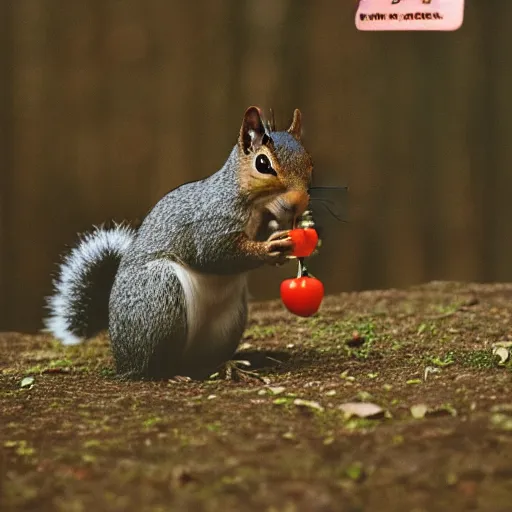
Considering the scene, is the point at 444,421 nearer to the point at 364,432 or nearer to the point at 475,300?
the point at 364,432

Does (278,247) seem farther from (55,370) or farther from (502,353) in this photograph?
(55,370)

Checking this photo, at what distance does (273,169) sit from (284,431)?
94 centimetres

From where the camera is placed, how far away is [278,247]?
278 cm

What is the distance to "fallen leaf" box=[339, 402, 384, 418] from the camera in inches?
88.9

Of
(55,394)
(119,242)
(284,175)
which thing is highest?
(284,175)

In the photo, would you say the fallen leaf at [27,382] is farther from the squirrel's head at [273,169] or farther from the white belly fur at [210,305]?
the squirrel's head at [273,169]

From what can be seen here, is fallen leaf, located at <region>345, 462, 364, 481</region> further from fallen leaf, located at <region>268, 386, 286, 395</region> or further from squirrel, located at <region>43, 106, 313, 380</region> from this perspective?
squirrel, located at <region>43, 106, 313, 380</region>

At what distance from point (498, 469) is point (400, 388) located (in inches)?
33.8

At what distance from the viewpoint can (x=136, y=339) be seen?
2.99 metres

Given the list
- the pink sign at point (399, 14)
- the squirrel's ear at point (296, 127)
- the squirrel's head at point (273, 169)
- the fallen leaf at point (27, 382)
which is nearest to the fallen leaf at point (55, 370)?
the fallen leaf at point (27, 382)

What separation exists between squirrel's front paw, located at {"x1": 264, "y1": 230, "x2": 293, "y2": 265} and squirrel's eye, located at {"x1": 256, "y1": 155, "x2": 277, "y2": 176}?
0.70 ft

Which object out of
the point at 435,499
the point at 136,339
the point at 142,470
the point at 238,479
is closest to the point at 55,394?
the point at 136,339

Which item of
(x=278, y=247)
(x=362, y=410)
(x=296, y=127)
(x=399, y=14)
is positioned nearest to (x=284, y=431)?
(x=362, y=410)

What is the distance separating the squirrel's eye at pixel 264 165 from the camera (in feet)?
9.03
